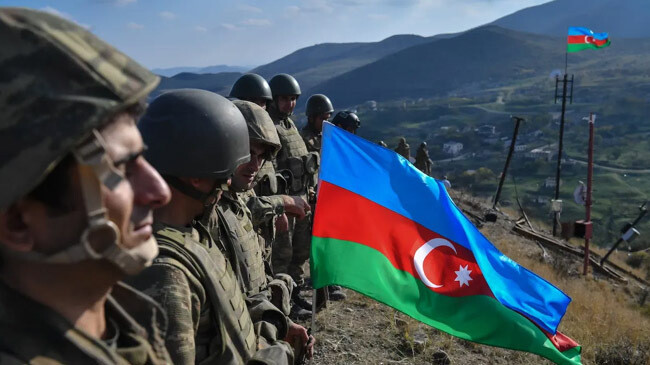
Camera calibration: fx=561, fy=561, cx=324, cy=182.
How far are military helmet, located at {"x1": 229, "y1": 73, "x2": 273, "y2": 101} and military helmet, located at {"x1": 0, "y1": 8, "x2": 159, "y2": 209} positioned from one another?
19.8 ft

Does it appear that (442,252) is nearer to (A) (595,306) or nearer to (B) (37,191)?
(B) (37,191)

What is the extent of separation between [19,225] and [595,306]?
1057cm

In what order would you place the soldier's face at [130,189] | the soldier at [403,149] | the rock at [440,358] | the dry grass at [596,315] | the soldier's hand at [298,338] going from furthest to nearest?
1. the soldier at [403,149]
2. the dry grass at [596,315]
3. the rock at [440,358]
4. the soldier's hand at [298,338]
5. the soldier's face at [130,189]

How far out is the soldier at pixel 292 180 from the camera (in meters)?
7.03

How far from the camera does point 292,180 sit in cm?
733

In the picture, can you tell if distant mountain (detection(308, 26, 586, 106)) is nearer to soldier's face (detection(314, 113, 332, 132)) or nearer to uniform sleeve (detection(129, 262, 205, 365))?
soldier's face (detection(314, 113, 332, 132))

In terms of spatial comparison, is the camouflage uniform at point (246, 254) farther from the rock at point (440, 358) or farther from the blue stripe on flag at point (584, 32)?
the blue stripe on flag at point (584, 32)

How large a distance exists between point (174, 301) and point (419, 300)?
8.54 feet

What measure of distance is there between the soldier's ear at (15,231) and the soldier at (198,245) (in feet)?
2.60

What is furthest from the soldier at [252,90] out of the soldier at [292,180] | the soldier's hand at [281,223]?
the soldier's hand at [281,223]

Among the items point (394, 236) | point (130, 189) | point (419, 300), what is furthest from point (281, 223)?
point (130, 189)

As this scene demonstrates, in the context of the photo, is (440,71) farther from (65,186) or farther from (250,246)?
(65,186)

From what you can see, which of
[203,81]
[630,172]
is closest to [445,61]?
[203,81]

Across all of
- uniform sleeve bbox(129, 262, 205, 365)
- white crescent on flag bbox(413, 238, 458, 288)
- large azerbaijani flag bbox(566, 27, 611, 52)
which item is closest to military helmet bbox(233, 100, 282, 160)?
white crescent on flag bbox(413, 238, 458, 288)
